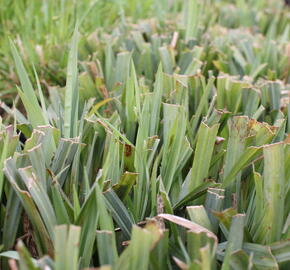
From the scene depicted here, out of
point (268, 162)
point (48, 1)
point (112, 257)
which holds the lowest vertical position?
point (112, 257)

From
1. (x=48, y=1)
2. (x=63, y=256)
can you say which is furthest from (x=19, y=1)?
(x=63, y=256)

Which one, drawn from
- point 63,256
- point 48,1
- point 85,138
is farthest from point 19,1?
point 63,256

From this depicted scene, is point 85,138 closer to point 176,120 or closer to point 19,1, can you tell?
point 176,120

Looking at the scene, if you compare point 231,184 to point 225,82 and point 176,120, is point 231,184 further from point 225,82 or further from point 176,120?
point 225,82

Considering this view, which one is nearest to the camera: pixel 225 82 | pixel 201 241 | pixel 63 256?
pixel 63 256

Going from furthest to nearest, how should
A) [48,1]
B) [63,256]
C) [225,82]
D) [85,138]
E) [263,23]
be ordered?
[263,23]
[48,1]
[225,82]
[85,138]
[63,256]

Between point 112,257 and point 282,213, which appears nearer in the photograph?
point 112,257

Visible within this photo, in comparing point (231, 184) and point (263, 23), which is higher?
point (263, 23)

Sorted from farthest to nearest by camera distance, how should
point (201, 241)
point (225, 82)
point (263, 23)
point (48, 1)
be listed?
1. point (263, 23)
2. point (48, 1)
3. point (225, 82)
4. point (201, 241)

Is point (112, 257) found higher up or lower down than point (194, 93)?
lower down
